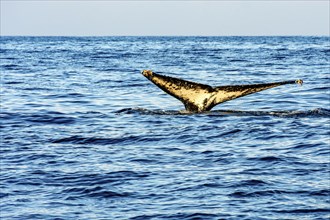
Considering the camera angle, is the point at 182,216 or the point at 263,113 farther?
the point at 263,113

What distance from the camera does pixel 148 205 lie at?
35.2 ft

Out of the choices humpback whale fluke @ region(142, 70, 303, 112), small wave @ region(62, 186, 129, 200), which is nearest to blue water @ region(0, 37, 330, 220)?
small wave @ region(62, 186, 129, 200)

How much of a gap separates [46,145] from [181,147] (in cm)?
286

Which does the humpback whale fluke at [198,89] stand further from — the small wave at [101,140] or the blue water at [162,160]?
the small wave at [101,140]

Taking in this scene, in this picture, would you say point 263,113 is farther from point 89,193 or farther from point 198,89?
point 89,193

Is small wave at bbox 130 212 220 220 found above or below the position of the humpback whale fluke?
below

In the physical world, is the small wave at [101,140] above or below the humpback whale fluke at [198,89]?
below

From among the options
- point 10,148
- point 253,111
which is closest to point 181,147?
point 10,148

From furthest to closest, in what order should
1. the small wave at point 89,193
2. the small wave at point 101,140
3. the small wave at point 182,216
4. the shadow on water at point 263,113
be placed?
the shadow on water at point 263,113, the small wave at point 101,140, the small wave at point 89,193, the small wave at point 182,216

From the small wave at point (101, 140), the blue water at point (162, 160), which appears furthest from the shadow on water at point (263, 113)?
the small wave at point (101, 140)

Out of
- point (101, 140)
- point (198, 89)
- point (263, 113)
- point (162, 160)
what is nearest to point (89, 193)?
point (162, 160)

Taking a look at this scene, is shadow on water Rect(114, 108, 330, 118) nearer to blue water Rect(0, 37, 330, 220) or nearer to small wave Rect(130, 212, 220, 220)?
blue water Rect(0, 37, 330, 220)

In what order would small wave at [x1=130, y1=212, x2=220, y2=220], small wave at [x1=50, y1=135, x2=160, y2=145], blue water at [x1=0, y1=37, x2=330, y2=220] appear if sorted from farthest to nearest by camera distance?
small wave at [x1=50, y1=135, x2=160, y2=145] < blue water at [x1=0, y1=37, x2=330, y2=220] < small wave at [x1=130, y1=212, x2=220, y2=220]

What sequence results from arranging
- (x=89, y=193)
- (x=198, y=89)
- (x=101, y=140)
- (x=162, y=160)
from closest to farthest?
(x=89, y=193), (x=162, y=160), (x=101, y=140), (x=198, y=89)
